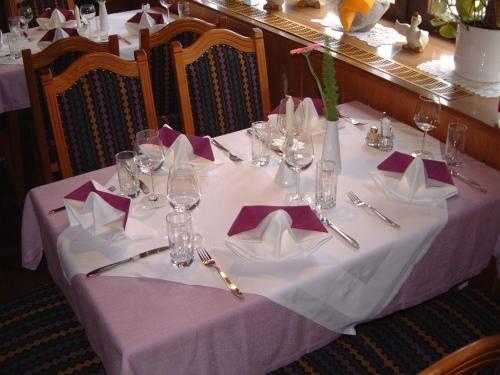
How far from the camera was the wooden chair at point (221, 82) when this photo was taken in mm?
2227

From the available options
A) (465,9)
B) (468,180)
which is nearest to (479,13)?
(465,9)

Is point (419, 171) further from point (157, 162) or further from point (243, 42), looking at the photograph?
point (243, 42)

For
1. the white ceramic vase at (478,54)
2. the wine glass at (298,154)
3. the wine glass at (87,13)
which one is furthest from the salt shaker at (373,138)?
the wine glass at (87,13)

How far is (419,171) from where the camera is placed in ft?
5.17

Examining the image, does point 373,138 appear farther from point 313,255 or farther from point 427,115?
point 313,255

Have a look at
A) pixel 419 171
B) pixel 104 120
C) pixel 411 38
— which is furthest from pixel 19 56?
pixel 419 171

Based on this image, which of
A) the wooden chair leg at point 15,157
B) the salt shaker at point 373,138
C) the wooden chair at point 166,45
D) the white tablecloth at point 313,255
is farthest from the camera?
the wooden chair leg at point 15,157

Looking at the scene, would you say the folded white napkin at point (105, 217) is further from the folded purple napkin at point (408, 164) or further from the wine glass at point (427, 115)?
the wine glass at point (427, 115)

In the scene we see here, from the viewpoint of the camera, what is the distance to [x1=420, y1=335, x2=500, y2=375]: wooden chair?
34.8 inches

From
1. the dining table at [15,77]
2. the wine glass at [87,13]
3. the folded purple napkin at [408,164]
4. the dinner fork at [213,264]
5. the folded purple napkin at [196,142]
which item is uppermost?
the wine glass at [87,13]

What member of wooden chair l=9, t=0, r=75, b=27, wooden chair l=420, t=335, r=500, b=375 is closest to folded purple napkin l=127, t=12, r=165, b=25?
wooden chair l=9, t=0, r=75, b=27

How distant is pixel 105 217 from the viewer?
1446 millimetres

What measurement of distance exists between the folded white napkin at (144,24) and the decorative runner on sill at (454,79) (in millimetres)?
1453

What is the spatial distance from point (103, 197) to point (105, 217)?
0.07 meters
